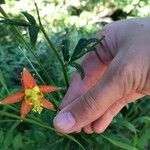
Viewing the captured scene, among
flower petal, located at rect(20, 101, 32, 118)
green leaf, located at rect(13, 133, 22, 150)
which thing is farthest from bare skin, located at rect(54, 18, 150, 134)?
green leaf, located at rect(13, 133, 22, 150)

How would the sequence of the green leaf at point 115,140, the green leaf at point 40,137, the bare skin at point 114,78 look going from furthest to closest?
the green leaf at point 40,137
the green leaf at point 115,140
the bare skin at point 114,78

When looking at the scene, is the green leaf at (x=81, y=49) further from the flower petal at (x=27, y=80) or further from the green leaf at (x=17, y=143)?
the green leaf at (x=17, y=143)

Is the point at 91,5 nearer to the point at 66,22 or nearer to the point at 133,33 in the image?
the point at 66,22

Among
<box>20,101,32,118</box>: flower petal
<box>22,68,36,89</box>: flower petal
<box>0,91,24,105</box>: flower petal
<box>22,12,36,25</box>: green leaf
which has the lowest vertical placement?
<box>20,101,32,118</box>: flower petal

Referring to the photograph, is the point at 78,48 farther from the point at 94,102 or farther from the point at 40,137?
the point at 40,137

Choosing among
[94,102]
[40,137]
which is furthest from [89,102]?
[40,137]

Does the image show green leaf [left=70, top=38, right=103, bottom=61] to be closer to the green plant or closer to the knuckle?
the green plant

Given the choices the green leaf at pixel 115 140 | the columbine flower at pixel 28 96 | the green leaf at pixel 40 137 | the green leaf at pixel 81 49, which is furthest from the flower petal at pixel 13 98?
the green leaf at pixel 40 137

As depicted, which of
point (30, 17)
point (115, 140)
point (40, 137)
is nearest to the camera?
point (30, 17)
